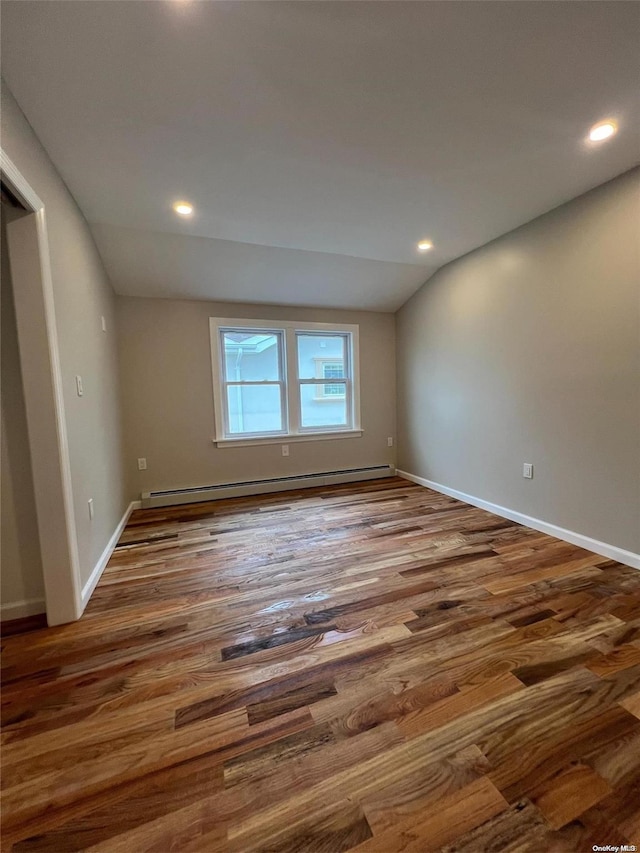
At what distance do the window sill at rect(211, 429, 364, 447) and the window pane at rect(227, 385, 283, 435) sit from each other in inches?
5.6

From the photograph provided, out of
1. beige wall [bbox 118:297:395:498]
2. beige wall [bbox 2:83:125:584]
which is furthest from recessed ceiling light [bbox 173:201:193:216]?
beige wall [bbox 118:297:395:498]

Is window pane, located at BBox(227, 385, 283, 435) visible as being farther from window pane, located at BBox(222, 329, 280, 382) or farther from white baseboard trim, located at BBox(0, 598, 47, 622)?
white baseboard trim, located at BBox(0, 598, 47, 622)

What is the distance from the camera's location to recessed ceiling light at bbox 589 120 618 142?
164 centimetres

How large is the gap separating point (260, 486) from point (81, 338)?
2.31 meters

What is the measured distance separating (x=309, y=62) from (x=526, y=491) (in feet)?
9.85

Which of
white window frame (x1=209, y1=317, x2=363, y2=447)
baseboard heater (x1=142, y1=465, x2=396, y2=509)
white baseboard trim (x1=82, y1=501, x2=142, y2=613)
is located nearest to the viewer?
white baseboard trim (x1=82, y1=501, x2=142, y2=613)

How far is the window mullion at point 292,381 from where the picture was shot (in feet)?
12.9

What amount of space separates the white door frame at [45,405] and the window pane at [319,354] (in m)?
2.72

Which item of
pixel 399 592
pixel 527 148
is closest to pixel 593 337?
pixel 527 148

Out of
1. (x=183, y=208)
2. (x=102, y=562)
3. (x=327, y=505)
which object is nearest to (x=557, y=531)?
(x=327, y=505)

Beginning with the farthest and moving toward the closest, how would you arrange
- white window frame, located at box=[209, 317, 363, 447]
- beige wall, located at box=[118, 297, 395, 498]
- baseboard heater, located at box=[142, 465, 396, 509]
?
white window frame, located at box=[209, 317, 363, 447]
baseboard heater, located at box=[142, 465, 396, 509]
beige wall, located at box=[118, 297, 395, 498]

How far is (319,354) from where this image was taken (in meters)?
4.20

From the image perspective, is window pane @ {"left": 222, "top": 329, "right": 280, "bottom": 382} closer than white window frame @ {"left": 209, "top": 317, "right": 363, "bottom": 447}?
No

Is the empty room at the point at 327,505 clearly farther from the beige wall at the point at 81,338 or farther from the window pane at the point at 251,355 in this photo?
the window pane at the point at 251,355
